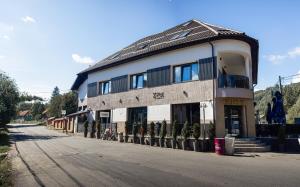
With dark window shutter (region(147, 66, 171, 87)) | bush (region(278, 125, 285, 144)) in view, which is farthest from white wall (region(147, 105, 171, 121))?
bush (region(278, 125, 285, 144))

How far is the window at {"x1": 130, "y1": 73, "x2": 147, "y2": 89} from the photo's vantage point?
26.2 meters

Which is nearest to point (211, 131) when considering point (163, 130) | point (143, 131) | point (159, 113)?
point (163, 130)

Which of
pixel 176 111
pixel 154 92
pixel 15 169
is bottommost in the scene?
pixel 15 169

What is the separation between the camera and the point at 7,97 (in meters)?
32.7

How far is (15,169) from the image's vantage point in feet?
36.6

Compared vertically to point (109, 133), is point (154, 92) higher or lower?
higher

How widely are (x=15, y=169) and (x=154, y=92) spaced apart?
1477cm

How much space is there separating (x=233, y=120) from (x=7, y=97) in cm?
2559

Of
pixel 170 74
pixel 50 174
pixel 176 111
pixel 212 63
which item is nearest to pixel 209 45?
pixel 212 63

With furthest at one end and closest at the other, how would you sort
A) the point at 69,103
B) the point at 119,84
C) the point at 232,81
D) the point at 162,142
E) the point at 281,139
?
the point at 69,103 < the point at 119,84 < the point at 162,142 < the point at 232,81 < the point at 281,139

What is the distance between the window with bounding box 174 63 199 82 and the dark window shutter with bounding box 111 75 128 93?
668 centimetres

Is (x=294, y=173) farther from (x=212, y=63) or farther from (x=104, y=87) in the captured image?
(x=104, y=87)

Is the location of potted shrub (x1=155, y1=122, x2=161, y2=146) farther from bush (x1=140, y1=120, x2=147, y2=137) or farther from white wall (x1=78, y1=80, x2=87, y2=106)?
white wall (x1=78, y1=80, x2=87, y2=106)

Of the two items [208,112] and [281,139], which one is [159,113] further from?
[281,139]
